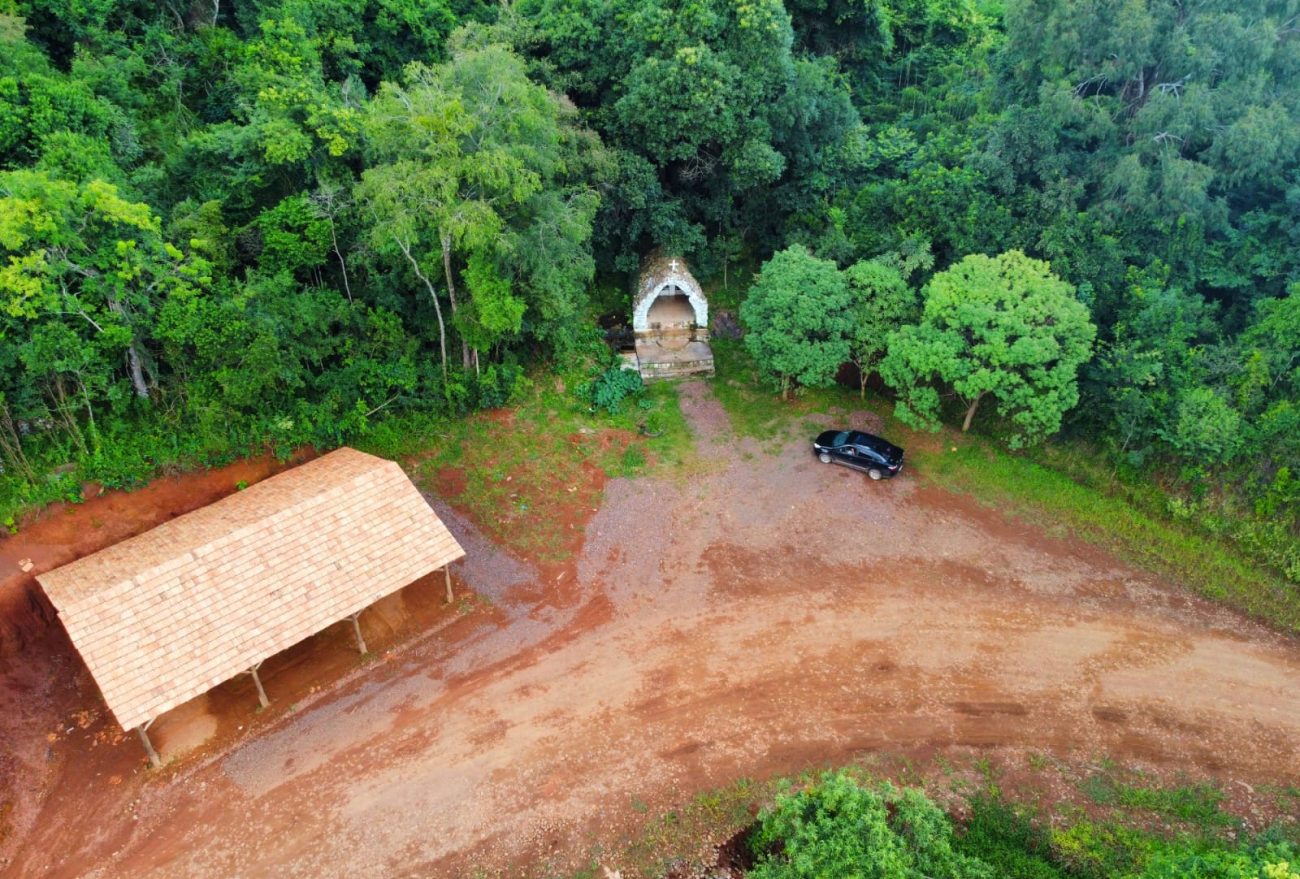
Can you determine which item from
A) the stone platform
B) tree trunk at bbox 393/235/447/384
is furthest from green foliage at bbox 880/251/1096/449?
tree trunk at bbox 393/235/447/384

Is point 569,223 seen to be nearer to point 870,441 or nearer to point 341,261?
point 341,261

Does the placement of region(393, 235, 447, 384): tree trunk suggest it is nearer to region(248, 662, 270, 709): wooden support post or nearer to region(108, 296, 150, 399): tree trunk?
region(108, 296, 150, 399): tree trunk

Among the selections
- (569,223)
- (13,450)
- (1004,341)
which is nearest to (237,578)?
(13,450)

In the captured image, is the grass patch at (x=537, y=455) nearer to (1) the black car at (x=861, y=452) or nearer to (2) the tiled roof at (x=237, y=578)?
(2) the tiled roof at (x=237, y=578)

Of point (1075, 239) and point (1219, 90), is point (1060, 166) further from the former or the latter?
point (1219, 90)

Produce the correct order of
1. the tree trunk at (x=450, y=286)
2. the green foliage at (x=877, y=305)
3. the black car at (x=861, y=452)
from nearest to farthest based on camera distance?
the tree trunk at (x=450, y=286)
the black car at (x=861, y=452)
the green foliage at (x=877, y=305)

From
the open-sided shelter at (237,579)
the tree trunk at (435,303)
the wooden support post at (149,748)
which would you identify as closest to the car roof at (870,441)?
the open-sided shelter at (237,579)

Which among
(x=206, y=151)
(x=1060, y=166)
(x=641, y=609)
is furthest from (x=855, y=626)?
(x=206, y=151)
